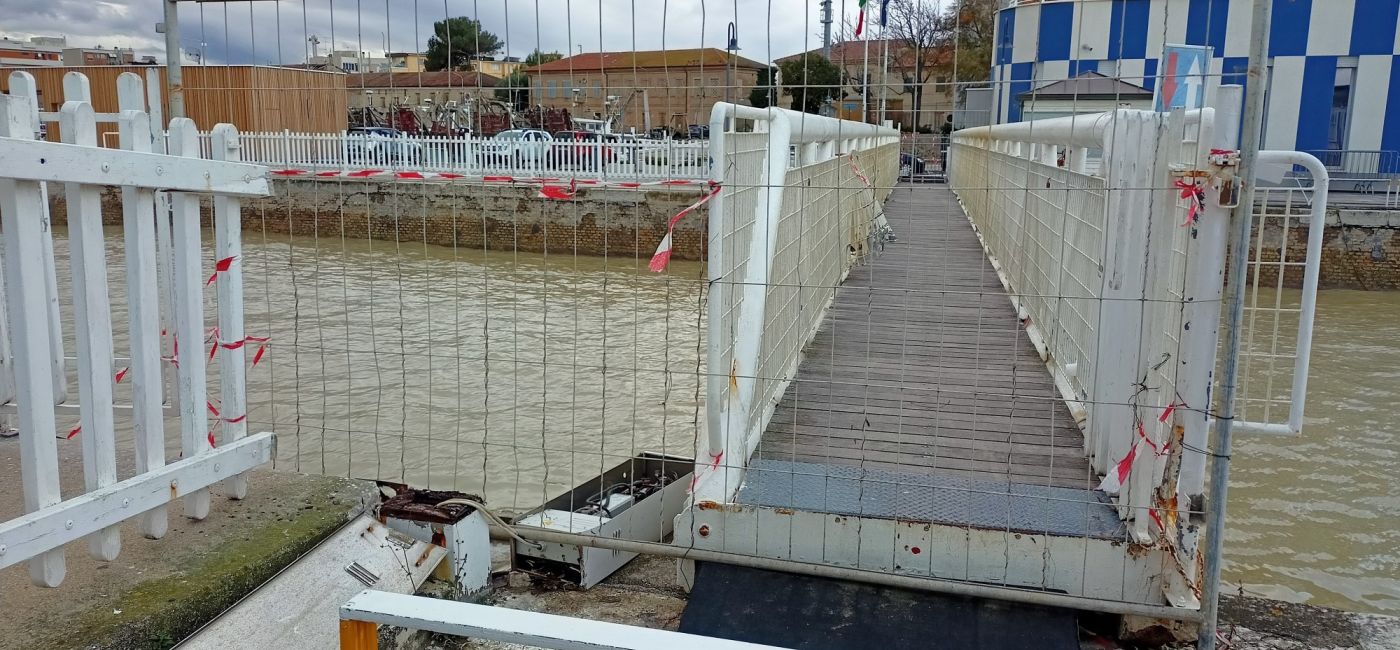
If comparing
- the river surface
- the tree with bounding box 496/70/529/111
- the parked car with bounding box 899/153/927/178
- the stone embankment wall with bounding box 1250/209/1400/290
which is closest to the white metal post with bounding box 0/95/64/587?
the river surface

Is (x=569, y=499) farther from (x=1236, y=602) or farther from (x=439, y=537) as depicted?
(x=1236, y=602)

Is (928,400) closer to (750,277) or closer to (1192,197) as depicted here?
(750,277)

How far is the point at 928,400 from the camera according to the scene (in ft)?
17.7

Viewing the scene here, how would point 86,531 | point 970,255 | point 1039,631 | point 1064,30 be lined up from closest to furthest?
point 86,531
point 1039,631
point 970,255
point 1064,30

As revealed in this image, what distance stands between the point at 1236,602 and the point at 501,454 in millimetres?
5106

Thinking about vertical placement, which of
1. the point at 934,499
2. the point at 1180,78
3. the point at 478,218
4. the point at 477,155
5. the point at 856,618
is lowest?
the point at 856,618

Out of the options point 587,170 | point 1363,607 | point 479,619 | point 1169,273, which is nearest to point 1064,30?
point 587,170

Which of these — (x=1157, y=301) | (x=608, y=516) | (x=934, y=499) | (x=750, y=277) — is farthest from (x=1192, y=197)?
(x=608, y=516)

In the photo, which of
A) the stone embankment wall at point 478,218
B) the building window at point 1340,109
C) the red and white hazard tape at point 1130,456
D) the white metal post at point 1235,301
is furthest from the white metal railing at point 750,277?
the building window at point 1340,109

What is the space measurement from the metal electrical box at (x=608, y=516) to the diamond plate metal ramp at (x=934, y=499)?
0.45 metres

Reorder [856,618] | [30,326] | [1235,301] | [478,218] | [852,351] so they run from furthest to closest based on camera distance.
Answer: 1. [478,218]
2. [852,351]
3. [856,618]
4. [1235,301]
5. [30,326]

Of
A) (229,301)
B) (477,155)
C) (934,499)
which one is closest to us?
(229,301)

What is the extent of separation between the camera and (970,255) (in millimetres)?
11844

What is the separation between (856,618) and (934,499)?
749 millimetres
